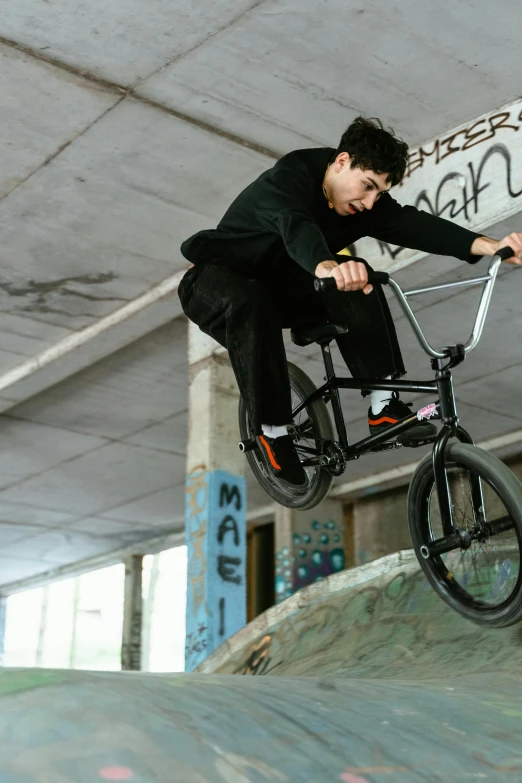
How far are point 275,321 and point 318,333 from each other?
0.19 m

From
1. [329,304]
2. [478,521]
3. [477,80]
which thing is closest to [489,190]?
[477,80]

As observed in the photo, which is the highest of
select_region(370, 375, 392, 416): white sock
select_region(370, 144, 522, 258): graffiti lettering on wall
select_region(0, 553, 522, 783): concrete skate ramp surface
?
select_region(370, 144, 522, 258): graffiti lettering on wall

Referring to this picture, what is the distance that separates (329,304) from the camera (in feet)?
13.0

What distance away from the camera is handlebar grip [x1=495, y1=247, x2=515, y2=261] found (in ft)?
11.9

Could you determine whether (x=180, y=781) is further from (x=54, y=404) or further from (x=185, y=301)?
(x=54, y=404)

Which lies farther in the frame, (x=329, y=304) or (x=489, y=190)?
(x=489, y=190)

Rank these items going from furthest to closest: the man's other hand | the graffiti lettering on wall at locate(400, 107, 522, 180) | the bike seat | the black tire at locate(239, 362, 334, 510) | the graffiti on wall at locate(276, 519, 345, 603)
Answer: the graffiti on wall at locate(276, 519, 345, 603), the graffiti lettering on wall at locate(400, 107, 522, 180), the black tire at locate(239, 362, 334, 510), the bike seat, the man's other hand

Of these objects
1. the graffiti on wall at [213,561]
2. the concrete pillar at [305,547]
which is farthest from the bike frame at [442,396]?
the concrete pillar at [305,547]

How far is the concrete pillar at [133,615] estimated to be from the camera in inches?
688

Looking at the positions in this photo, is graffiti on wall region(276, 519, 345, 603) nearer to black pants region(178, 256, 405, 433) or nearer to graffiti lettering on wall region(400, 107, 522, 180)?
graffiti lettering on wall region(400, 107, 522, 180)

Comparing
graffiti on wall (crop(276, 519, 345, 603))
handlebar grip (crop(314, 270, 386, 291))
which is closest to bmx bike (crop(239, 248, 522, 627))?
handlebar grip (crop(314, 270, 386, 291))

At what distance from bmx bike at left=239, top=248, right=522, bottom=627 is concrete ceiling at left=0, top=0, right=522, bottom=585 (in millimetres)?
2233

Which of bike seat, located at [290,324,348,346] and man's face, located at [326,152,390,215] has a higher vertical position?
man's face, located at [326,152,390,215]

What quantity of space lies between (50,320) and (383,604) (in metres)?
5.52
